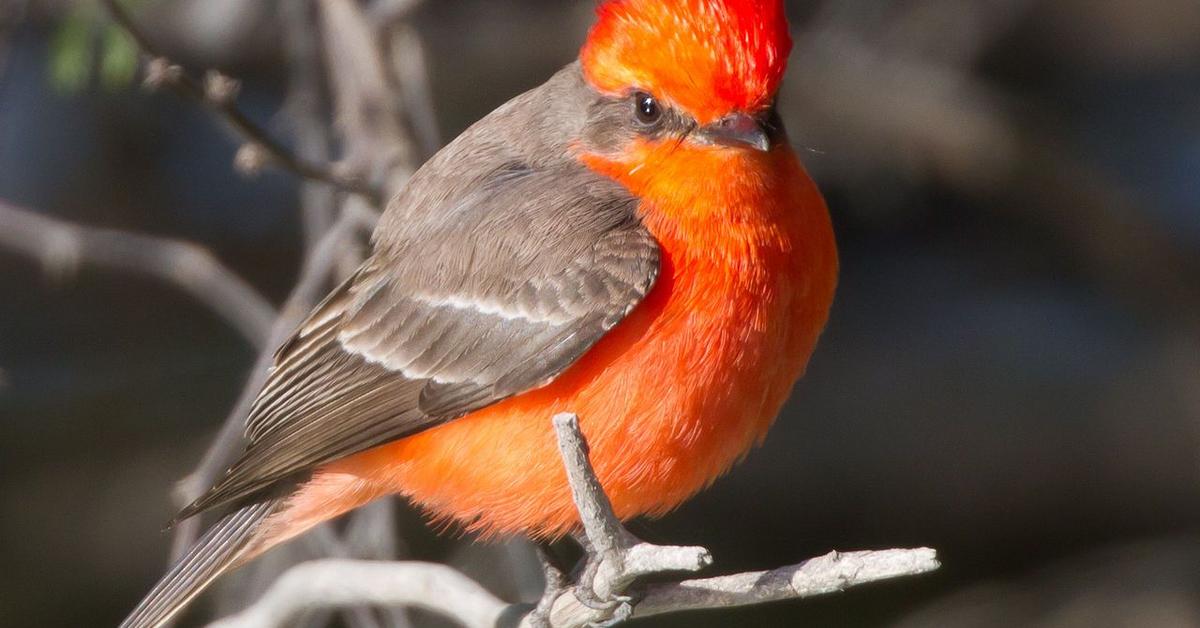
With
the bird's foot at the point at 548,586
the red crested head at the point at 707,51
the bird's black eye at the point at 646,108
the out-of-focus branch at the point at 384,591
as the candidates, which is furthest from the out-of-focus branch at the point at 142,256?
the red crested head at the point at 707,51

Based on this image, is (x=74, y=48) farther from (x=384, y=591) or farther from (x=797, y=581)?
(x=797, y=581)

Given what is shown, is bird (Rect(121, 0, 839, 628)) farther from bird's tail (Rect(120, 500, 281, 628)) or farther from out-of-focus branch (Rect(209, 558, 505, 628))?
out-of-focus branch (Rect(209, 558, 505, 628))

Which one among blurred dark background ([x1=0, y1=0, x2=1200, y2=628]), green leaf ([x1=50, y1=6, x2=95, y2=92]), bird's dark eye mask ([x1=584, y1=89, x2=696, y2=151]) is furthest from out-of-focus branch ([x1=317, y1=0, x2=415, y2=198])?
blurred dark background ([x1=0, y1=0, x2=1200, y2=628])

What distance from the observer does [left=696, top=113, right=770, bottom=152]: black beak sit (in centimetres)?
391

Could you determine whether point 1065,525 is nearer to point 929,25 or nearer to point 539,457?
point 929,25

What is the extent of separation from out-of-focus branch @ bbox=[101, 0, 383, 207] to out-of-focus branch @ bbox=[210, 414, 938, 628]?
3.49 ft

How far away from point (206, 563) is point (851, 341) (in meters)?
3.33

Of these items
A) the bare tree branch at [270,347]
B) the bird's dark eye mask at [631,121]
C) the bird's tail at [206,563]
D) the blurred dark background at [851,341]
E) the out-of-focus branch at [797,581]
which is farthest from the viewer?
the blurred dark background at [851,341]

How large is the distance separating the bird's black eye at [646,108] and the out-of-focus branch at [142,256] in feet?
4.83

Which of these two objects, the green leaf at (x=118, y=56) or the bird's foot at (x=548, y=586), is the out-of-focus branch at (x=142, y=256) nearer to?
the green leaf at (x=118, y=56)

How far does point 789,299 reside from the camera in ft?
13.4

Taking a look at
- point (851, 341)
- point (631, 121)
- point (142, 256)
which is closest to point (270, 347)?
point (142, 256)

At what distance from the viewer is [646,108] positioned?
13.4 ft

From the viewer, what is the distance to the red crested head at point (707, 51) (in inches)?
152
